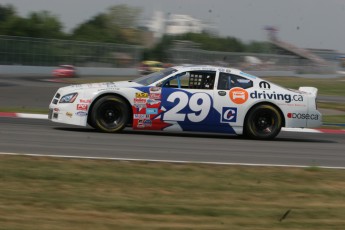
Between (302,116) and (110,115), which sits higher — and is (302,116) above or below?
above

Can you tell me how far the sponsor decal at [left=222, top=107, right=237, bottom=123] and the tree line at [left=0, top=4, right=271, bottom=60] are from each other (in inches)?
2578

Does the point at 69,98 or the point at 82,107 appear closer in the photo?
the point at 82,107

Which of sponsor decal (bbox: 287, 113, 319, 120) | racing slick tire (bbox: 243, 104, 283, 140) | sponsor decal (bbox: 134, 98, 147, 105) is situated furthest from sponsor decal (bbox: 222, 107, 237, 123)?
sponsor decal (bbox: 134, 98, 147, 105)

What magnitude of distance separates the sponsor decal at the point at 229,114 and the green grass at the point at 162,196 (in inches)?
145

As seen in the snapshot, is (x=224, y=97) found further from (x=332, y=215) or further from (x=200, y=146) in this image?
(x=332, y=215)

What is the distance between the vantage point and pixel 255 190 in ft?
26.8

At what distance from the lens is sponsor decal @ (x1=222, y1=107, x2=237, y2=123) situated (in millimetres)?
13562

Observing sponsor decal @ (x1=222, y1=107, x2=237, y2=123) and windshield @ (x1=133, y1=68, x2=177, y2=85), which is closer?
windshield @ (x1=133, y1=68, x2=177, y2=85)

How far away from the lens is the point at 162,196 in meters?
7.52

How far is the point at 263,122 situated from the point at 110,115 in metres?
3.16

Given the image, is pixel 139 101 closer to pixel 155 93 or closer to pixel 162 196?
pixel 155 93

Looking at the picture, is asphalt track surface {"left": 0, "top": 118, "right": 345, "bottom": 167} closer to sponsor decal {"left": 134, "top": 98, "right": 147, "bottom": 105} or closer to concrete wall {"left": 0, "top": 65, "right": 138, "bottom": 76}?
sponsor decal {"left": 134, "top": 98, "right": 147, "bottom": 105}

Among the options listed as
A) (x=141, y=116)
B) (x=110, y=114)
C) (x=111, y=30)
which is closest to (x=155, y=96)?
(x=141, y=116)

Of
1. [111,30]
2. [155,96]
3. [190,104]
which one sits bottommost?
[190,104]
